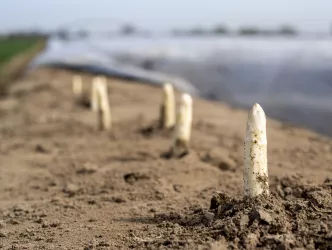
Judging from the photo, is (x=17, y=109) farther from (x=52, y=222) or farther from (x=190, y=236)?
(x=190, y=236)

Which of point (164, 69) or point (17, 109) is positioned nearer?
point (17, 109)

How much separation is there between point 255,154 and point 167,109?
3972 mm

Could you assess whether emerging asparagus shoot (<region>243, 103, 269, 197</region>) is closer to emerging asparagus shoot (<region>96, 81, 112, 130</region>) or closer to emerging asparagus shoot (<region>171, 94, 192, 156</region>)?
emerging asparagus shoot (<region>171, 94, 192, 156</region>)

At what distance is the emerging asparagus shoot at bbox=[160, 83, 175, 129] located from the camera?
7109 mm

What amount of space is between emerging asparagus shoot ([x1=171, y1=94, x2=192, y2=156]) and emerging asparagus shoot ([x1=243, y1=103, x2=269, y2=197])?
2.31m

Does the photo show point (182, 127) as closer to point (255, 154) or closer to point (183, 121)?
point (183, 121)

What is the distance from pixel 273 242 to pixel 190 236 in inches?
21.1

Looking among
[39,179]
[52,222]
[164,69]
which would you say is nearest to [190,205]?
[52,222]

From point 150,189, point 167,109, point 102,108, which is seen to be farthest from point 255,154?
point 102,108

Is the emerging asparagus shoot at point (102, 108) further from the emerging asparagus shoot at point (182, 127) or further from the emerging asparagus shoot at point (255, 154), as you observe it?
the emerging asparagus shoot at point (255, 154)

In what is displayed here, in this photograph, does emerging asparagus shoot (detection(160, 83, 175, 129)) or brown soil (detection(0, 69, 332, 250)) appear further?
emerging asparagus shoot (detection(160, 83, 175, 129))

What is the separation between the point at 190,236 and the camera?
A: 10.6ft

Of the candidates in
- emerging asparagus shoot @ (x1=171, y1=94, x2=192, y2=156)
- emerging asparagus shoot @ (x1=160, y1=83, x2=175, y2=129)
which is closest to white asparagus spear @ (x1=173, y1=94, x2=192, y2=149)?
emerging asparagus shoot @ (x1=171, y1=94, x2=192, y2=156)

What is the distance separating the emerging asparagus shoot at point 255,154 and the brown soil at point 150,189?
110 mm
